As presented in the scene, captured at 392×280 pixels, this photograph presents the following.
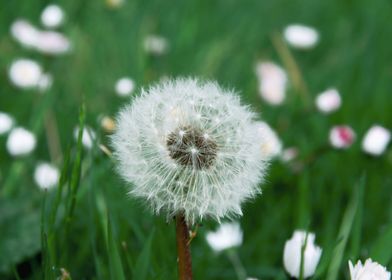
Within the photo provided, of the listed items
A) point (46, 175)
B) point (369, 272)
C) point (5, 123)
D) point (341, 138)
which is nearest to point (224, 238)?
point (341, 138)

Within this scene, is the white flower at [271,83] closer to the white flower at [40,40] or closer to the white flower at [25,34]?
the white flower at [40,40]

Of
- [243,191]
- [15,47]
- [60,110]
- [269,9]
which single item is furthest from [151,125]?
[269,9]

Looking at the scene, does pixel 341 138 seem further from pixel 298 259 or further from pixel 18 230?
pixel 18 230

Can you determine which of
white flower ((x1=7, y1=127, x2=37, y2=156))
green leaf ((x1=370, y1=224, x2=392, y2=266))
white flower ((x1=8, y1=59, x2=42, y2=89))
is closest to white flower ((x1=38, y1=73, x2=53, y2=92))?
white flower ((x1=8, y1=59, x2=42, y2=89))

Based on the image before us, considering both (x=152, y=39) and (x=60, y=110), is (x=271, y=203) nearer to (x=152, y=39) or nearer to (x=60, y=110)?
(x=60, y=110)

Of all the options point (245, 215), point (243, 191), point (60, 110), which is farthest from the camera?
point (60, 110)

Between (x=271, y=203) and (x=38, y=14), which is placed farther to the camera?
(x=38, y=14)
